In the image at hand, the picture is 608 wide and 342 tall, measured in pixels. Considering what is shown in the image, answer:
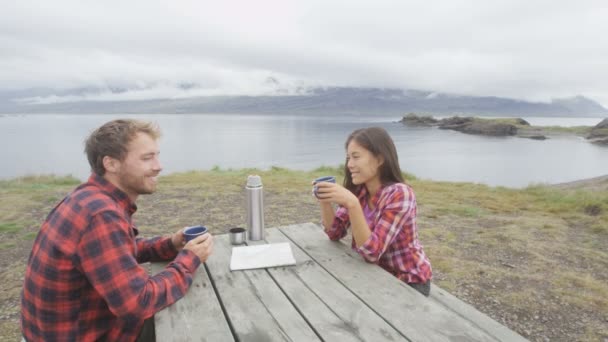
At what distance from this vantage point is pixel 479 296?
440 centimetres

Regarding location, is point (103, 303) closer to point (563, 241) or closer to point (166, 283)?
point (166, 283)

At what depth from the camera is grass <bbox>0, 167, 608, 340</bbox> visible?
421 cm

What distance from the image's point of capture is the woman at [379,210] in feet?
7.66

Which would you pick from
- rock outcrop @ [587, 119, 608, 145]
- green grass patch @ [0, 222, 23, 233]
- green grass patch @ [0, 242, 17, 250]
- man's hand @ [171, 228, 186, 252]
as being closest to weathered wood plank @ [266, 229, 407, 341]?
man's hand @ [171, 228, 186, 252]

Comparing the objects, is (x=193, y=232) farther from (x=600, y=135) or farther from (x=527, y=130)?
(x=527, y=130)

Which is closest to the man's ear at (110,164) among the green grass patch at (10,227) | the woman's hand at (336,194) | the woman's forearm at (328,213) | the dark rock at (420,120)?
the woman's hand at (336,194)

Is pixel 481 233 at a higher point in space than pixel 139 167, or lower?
lower

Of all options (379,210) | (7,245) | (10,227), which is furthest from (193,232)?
(10,227)

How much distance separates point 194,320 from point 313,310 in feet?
1.91

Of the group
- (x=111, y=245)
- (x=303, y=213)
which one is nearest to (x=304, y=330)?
(x=111, y=245)

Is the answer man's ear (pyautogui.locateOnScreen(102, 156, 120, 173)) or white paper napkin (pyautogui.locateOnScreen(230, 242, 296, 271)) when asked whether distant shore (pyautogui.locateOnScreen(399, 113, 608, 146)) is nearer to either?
white paper napkin (pyautogui.locateOnScreen(230, 242, 296, 271))

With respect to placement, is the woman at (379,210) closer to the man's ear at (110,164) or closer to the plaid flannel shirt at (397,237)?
the plaid flannel shirt at (397,237)

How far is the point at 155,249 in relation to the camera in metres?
2.50

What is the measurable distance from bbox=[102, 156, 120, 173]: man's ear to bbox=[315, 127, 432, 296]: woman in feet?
4.03
